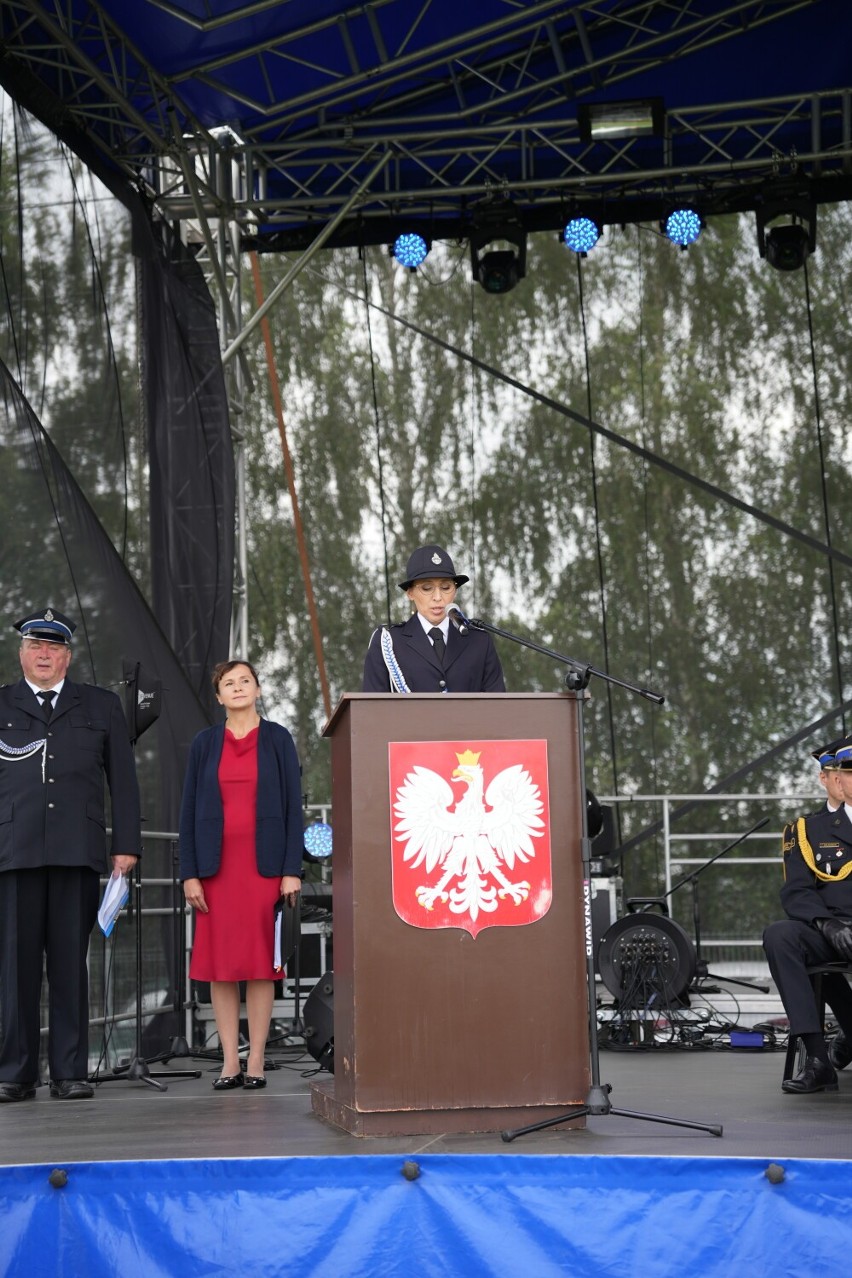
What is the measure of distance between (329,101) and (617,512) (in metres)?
6.55

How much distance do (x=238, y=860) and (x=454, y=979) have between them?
5.19 feet

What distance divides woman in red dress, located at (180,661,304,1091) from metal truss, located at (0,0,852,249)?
3256 millimetres

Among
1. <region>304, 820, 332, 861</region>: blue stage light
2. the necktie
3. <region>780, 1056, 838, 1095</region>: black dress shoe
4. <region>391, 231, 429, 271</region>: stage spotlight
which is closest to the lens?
the necktie

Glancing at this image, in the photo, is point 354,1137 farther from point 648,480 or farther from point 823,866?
point 648,480

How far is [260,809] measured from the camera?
447 centimetres

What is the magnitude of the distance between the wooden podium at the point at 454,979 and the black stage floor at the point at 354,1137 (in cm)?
8

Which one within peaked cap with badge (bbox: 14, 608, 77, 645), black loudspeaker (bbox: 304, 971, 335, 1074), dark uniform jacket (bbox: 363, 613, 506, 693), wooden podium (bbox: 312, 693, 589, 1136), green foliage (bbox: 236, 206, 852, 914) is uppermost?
green foliage (bbox: 236, 206, 852, 914)

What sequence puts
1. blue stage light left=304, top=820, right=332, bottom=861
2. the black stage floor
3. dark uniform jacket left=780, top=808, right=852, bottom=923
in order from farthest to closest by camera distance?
blue stage light left=304, top=820, right=332, bottom=861 < dark uniform jacket left=780, top=808, right=852, bottom=923 < the black stage floor

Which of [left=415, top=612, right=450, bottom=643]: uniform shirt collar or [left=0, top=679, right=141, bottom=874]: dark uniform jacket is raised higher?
[left=415, top=612, right=450, bottom=643]: uniform shirt collar

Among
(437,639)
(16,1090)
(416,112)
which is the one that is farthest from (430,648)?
(416,112)

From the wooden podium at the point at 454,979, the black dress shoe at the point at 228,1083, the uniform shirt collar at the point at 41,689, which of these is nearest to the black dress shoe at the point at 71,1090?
the black dress shoe at the point at 228,1083

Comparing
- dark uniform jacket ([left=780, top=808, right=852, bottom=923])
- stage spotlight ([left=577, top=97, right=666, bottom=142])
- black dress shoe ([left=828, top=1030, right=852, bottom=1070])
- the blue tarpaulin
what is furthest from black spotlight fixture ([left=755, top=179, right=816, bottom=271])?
the blue tarpaulin

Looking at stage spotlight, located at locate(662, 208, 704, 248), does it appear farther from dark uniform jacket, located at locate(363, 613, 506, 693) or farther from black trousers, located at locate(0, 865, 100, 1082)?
black trousers, located at locate(0, 865, 100, 1082)

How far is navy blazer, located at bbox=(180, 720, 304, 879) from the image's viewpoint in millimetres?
Result: 4461
